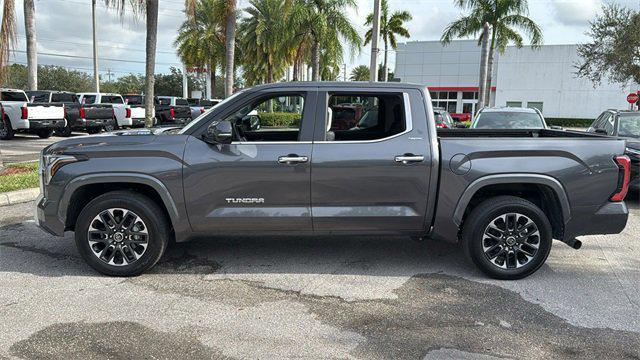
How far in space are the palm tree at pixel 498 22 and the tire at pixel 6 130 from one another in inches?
863

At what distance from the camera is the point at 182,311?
4.08m

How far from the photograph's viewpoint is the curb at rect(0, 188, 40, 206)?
25.9ft

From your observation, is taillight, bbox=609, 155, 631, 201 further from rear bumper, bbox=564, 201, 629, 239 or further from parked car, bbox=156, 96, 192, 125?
parked car, bbox=156, 96, 192, 125

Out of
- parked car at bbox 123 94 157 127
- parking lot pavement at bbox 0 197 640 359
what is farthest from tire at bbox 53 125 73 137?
parking lot pavement at bbox 0 197 640 359

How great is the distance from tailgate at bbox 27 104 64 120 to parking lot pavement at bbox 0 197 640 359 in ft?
42.2

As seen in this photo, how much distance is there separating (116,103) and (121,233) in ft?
61.6

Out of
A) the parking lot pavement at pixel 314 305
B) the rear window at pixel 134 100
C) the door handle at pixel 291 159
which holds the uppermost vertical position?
the rear window at pixel 134 100

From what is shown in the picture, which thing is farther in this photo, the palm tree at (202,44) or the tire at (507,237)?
the palm tree at (202,44)

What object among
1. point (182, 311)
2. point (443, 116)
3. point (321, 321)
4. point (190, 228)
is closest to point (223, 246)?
point (190, 228)

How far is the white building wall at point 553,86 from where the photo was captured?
5297 centimetres

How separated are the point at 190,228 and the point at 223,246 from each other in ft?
3.60

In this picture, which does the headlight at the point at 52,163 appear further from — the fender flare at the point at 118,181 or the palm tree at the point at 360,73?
the palm tree at the point at 360,73

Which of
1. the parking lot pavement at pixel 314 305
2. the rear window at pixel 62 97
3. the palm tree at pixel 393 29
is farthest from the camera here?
the palm tree at pixel 393 29

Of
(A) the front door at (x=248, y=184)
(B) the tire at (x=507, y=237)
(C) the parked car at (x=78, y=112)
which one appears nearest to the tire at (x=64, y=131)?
(C) the parked car at (x=78, y=112)
